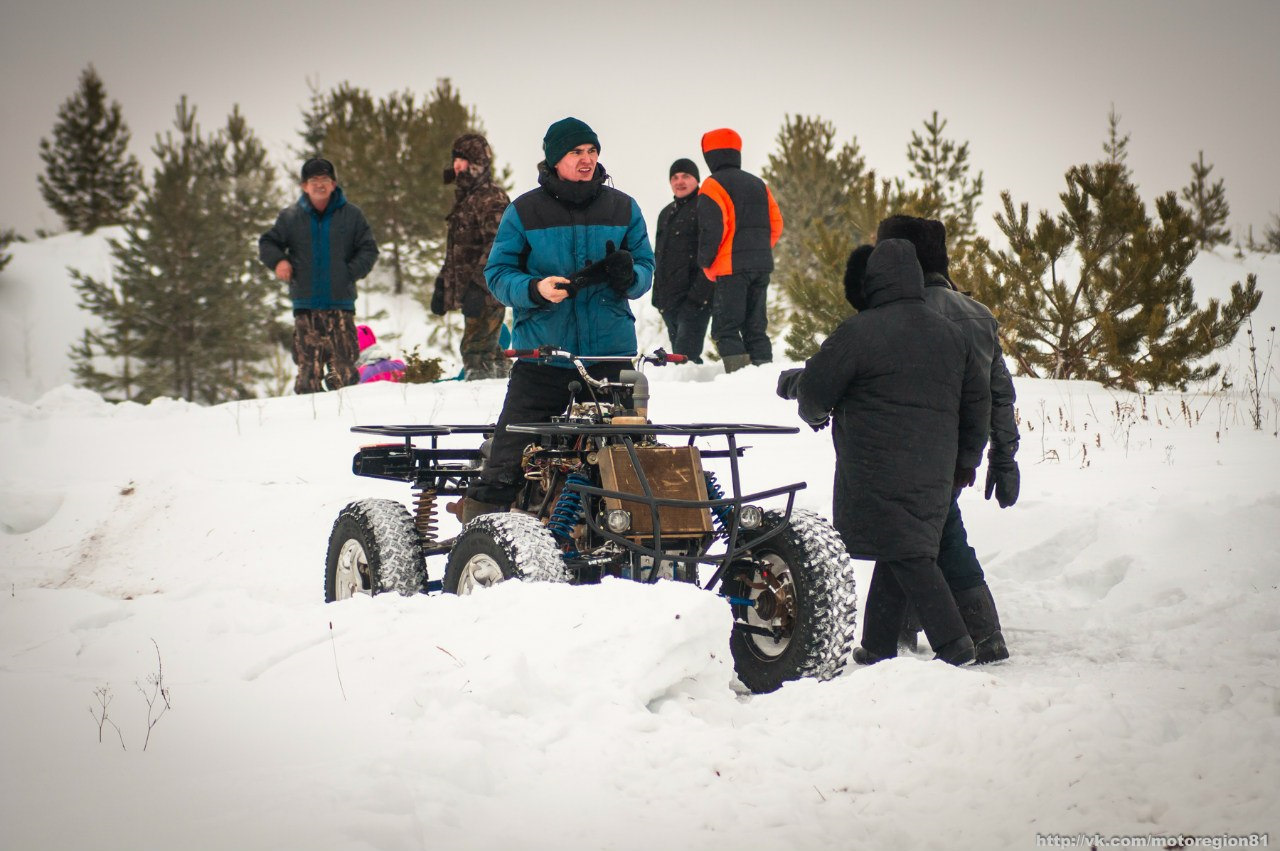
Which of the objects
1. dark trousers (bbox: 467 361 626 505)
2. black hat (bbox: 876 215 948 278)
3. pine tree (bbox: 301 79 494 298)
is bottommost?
dark trousers (bbox: 467 361 626 505)

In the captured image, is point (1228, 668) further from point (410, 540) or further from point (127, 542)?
point (127, 542)

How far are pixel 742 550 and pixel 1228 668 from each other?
6.47 ft

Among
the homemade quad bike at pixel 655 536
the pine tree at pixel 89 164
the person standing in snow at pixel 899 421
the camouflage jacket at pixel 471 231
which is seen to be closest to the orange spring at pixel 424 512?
the homemade quad bike at pixel 655 536

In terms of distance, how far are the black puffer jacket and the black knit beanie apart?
1461 mm

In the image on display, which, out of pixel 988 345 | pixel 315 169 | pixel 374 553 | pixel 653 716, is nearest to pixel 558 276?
pixel 374 553

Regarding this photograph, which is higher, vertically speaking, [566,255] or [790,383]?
[566,255]

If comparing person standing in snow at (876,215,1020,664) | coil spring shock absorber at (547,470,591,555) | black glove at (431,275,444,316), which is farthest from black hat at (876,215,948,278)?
black glove at (431,275,444,316)

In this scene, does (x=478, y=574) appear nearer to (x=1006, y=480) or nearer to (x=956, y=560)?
(x=956, y=560)

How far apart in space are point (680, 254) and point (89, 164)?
3153 centimetres

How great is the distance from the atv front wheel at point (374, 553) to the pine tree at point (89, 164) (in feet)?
110

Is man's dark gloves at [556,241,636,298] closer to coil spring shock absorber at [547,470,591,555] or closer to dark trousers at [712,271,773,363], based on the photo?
coil spring shock absorber at [547,470,591,555]

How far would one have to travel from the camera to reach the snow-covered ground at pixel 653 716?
290 cm

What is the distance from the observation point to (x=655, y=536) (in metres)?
4.32

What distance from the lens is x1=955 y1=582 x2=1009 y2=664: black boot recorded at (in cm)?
488
